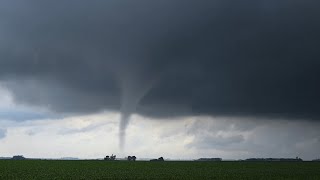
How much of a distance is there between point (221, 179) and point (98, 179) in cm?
1808

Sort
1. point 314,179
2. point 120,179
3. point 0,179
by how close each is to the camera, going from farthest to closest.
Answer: point 314,179 → point 120,179 → point 0,179

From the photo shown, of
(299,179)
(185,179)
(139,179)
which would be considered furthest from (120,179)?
(299,179)

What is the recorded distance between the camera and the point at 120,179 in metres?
54.7

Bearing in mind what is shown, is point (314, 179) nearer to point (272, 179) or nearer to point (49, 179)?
point (272, 179)

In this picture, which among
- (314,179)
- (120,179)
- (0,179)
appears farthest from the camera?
(314,179)

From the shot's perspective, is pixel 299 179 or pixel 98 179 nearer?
pixel 98 179

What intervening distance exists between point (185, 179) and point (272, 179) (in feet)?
44.8

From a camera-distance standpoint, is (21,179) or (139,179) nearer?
(21,179)

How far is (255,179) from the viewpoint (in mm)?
57625

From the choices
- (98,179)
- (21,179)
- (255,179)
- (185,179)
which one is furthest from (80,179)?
(255,179)

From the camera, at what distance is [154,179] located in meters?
55.2

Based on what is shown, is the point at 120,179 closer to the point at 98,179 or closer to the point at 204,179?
the point at 98,179

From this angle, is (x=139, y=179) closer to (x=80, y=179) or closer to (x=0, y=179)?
(x=80, y=179)

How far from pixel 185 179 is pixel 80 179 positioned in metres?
14.8
